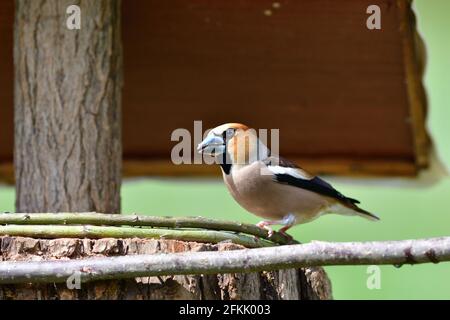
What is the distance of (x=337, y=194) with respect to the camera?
3961 millimetres

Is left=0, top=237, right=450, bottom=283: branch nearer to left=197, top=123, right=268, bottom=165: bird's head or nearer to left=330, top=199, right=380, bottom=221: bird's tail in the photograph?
left=197, top=123, right=268, bottom=165: bird's head

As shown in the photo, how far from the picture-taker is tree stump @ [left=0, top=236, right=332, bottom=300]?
270cm

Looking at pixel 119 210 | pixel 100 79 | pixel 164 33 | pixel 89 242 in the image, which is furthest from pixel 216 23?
pixel 89 242

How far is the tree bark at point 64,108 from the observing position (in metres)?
3.60

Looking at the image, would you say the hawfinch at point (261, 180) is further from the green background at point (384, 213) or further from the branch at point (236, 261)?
the green background at point (384, 213)

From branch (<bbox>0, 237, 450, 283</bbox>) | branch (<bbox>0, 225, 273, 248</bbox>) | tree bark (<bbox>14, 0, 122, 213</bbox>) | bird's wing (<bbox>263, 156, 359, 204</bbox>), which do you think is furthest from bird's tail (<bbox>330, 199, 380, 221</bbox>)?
branch (<bbox>0, 237, 450, 283</bbox>)

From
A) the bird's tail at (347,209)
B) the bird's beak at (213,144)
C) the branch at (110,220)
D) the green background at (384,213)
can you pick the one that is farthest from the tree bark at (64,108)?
the green background at (384,213)

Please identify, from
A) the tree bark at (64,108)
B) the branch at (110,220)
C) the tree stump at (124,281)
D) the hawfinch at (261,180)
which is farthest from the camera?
the hawfinch at (261,180)

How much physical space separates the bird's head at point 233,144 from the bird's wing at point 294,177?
0.07 m

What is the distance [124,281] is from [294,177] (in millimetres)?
1239

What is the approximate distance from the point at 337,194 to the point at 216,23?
2.59ft
